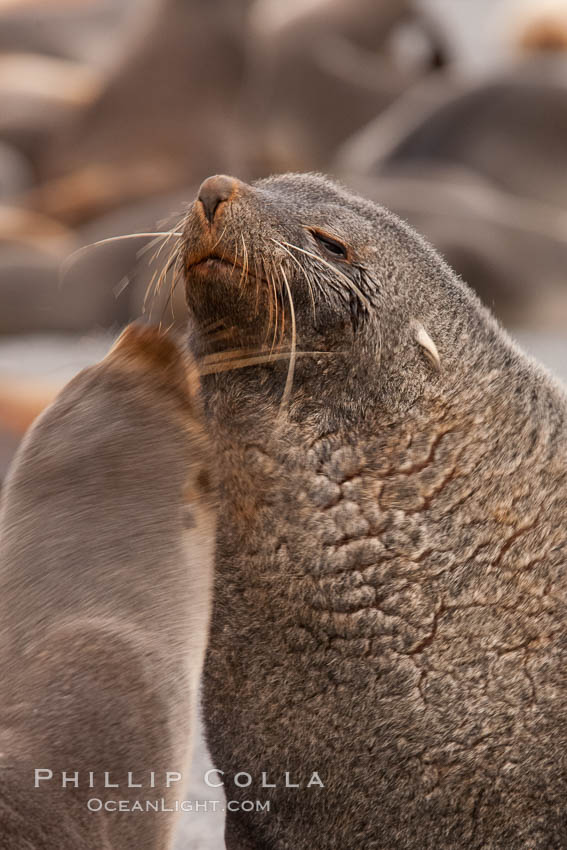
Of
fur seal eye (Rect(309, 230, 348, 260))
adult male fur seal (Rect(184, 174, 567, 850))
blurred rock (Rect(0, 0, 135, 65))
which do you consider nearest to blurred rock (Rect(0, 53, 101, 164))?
blurred rock (Rect(0, 0, 135, 65))

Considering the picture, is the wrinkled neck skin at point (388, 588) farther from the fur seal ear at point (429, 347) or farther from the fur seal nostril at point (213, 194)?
the fur seal nostril at point (213, 194)

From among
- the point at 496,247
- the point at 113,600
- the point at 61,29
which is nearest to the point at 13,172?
the point at 61,29

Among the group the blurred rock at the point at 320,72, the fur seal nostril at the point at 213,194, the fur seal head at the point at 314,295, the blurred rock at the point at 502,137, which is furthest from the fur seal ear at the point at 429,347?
the blurred rock at the point at 320,72

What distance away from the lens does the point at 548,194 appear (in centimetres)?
1162

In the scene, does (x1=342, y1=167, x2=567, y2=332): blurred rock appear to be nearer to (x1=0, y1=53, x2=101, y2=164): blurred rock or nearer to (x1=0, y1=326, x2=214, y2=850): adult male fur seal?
(x1=0, y1=53, x2=101, y2=164): blurred rock

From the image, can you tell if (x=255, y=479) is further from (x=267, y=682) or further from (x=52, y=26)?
(x=52, y=26)

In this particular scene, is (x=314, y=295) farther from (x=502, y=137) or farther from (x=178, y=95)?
(x=178, y=95)

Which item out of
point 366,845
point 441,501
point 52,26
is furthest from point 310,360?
point 52,26

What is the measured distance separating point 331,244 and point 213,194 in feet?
0.99

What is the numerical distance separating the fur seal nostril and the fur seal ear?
0.49m

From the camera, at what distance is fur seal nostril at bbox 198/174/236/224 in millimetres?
2973

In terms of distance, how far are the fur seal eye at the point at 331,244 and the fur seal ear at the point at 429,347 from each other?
23 centimetres

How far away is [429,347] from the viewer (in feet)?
10.1

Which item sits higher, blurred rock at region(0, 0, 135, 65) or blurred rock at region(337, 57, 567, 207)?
blurred rock at region(0, 0, 135, 65)
